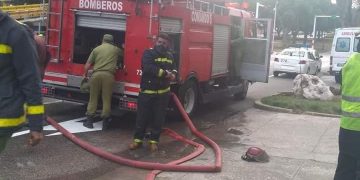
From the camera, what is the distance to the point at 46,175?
587 cm

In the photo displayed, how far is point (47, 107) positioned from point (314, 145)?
5428mm

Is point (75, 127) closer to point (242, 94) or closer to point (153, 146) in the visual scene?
point (153, 146)

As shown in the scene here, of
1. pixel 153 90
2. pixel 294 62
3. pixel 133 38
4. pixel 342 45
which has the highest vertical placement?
pixel 342 45

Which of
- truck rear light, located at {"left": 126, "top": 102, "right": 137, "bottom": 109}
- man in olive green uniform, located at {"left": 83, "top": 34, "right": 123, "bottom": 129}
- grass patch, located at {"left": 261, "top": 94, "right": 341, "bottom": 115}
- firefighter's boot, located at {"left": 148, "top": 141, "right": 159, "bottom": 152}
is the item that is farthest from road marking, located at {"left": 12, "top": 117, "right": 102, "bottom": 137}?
grass patch, located at {"left": 261, "top": 94, "right": 341, "bottom": 115}

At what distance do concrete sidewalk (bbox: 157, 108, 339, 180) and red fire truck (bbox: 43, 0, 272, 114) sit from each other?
3.93 ft

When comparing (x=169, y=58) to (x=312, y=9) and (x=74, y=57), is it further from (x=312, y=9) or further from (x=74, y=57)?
(x=312, y=9)

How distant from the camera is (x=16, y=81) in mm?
3473

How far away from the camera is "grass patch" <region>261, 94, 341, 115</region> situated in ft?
39.2

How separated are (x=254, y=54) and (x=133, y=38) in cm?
521

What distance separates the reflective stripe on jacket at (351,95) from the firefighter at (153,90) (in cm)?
324

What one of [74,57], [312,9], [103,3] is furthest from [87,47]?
[312,9]

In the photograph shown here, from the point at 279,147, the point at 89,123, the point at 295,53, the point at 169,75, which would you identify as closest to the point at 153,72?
the point at 169,75

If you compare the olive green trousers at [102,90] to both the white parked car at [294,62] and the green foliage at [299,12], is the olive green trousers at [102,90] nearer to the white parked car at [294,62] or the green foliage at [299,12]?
the white parked car at [294,62]

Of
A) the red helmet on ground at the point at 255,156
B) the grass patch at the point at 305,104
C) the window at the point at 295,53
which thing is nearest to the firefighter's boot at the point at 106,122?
the red helmet on ground at the point at 255,156
